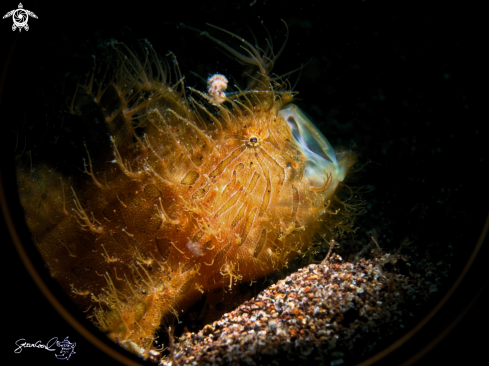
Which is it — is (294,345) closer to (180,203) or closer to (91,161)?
(180,203)

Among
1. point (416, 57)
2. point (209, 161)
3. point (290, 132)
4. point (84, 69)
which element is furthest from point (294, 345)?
point (84, 69)
